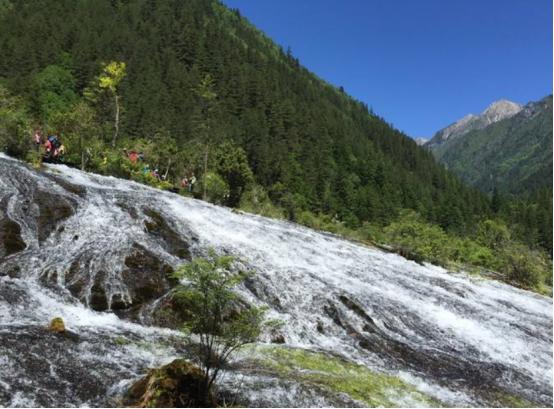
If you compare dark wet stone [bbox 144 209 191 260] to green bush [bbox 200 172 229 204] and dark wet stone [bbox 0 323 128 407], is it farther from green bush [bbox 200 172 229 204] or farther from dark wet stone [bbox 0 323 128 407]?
green bush [bbox 200 172 229 204]

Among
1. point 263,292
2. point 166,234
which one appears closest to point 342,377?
point 263,292

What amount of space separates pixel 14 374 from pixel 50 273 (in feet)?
20.5

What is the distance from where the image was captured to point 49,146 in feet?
118

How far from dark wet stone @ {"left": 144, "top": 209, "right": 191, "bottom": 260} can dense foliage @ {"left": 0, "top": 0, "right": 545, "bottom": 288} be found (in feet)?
43.9

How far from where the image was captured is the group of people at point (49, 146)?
35.2 metres

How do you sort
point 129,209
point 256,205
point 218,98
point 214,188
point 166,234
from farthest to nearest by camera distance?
1. point 218,98
2. point 256,205
3. point 214,188
4. point 129,209
5. point 166,234

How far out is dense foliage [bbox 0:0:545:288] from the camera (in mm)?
53344

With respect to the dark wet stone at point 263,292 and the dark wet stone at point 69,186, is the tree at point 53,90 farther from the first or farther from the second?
the dark wet stone at point 263,292

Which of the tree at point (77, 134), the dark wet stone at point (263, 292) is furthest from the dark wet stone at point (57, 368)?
the tree at point (77, 134)

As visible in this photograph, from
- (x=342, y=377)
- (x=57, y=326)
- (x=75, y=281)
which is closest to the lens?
(x=57, y=326)

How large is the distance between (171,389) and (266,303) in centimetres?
790

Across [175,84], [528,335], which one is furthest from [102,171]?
[175,84]

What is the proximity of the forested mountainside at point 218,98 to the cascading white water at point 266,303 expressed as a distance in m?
34.5

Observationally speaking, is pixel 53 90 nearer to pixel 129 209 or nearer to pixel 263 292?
pixel 129 209
